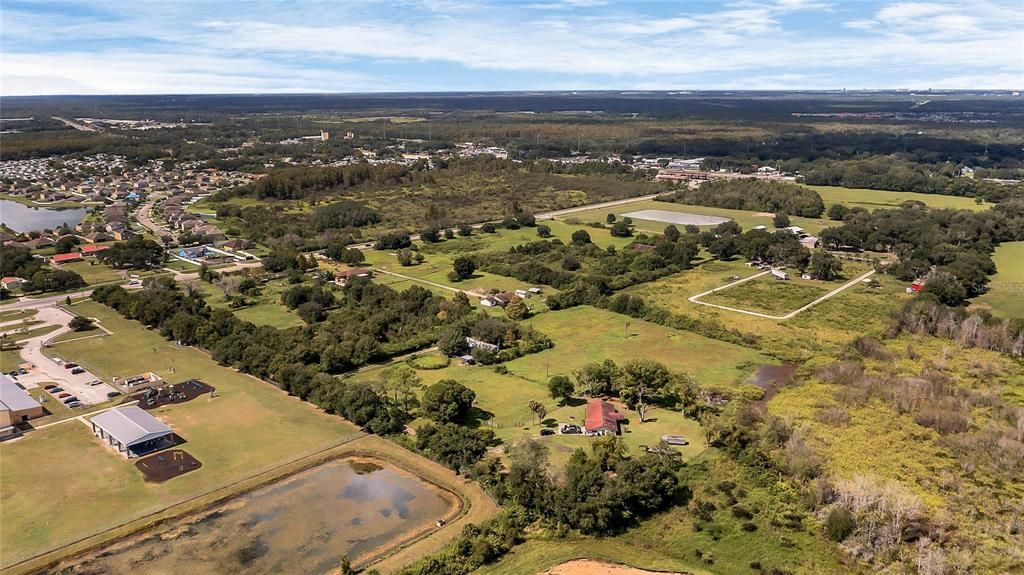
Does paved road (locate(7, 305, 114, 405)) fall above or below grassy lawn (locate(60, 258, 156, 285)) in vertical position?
below

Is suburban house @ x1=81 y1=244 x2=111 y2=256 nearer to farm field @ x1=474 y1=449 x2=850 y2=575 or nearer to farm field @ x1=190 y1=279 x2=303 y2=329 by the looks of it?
farm field @ x1=190 y1=279 x2=303 y2=329

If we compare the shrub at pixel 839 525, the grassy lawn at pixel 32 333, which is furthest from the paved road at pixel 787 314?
the grassy lawn at pixel 32 333

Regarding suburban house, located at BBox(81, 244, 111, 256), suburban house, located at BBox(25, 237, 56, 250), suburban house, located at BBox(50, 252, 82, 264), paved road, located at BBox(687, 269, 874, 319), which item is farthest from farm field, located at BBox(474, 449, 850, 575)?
suburban house, located at BBox(25, 237, 56, 250)

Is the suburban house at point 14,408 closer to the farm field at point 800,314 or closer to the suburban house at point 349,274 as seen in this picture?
the suburban house at point 349,274

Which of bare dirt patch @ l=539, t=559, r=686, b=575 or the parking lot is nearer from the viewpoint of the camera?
bare dirt patch @ l=539, t=559, r=686, b=575

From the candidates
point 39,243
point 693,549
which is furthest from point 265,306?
point 693,549

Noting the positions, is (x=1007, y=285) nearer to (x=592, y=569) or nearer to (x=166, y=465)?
(x=592, y=569)

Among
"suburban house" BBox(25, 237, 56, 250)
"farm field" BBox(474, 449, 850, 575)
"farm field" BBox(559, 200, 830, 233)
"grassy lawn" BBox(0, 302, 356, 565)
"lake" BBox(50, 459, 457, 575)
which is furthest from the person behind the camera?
"farm field" BBox(559, 200, 830, 233)
